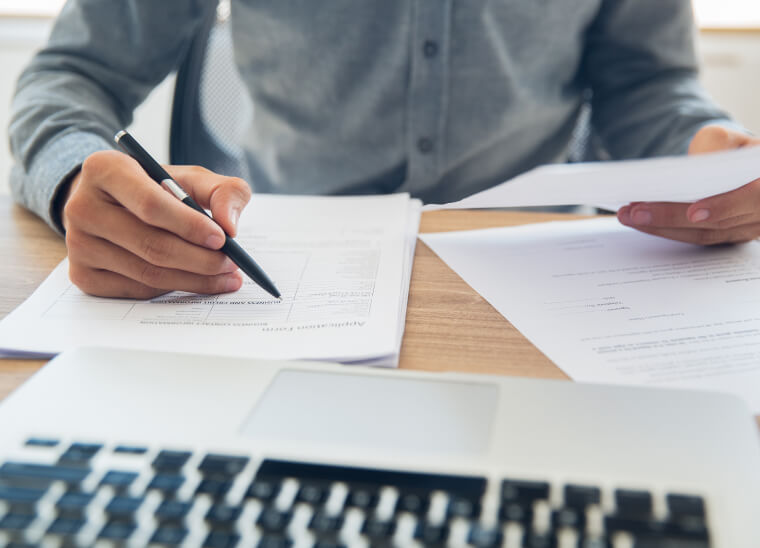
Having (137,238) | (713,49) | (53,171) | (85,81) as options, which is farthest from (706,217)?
(713,49)

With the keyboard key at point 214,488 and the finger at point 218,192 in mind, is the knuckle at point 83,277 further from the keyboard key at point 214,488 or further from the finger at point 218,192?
the keyboard key at point 214,488

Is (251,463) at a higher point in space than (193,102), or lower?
higher

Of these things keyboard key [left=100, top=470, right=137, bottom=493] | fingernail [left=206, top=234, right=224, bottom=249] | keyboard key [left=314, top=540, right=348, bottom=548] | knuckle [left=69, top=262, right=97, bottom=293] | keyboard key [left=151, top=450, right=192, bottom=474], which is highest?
keyboard key [left=314, top=540, right=348, bottom=548]

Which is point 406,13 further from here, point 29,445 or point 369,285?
point 29,445

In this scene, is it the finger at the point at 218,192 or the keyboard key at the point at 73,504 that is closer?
the keyboard key at the point at 73,504

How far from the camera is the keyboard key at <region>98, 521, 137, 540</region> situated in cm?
26

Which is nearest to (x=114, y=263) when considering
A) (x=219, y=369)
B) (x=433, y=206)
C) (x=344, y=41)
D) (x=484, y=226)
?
(x=219, y=369)

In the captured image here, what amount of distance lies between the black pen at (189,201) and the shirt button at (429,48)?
1.48ft

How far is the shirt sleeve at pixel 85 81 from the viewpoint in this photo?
68cm

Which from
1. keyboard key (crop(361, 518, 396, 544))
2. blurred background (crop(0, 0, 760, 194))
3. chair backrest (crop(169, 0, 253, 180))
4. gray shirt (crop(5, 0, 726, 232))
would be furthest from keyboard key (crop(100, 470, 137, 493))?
blurred background (crop(0, 0, 760, 194))

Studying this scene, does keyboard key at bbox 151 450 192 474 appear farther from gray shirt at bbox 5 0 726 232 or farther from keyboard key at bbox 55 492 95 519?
gray shirt at bbox 5 0 726 232

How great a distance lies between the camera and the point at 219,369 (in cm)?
40

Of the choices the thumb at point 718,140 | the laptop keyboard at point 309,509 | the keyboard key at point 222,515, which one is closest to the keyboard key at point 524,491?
the laptop keyboard at point 309,509

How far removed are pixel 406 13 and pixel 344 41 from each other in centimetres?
9
